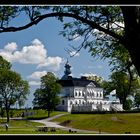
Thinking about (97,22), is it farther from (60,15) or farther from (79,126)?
(79,126)

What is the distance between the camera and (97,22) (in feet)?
11.4

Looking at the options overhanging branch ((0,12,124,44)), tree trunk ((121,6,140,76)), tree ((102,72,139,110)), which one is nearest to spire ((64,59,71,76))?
overhanging branch ((0,12,124,44))

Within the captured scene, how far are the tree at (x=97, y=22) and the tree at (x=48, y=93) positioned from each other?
1.45 feet

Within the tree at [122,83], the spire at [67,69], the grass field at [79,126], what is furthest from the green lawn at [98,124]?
the spire at [67,69]

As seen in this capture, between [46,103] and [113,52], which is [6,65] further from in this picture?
[113,52]

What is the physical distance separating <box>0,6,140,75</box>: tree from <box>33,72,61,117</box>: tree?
0.44m

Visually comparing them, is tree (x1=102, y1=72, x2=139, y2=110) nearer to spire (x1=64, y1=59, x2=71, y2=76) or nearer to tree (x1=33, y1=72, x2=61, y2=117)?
tree (x1=33, y1=72, x2=61, y2=117)

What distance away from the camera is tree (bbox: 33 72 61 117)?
3121 millimetres

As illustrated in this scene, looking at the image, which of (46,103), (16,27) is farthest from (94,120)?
(16,27)

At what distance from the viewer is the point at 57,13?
9.85 feet

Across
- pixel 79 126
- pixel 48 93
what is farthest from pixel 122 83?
pixel 79 126

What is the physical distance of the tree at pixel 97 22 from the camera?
300cm

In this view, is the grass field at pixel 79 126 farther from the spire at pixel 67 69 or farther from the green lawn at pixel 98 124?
the spire at pixel 67 69

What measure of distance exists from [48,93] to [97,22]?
1.08m
